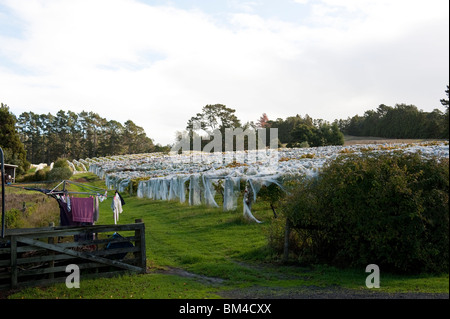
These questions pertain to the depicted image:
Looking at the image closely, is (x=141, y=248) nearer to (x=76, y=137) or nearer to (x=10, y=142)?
(x=10, y=142)

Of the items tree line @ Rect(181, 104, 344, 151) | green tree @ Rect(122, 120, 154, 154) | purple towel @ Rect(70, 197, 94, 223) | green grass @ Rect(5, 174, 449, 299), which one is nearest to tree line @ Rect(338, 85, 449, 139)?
tree line @ Rect(181, 104, 344, 151)

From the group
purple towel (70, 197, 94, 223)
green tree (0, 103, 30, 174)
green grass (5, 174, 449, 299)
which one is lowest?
green grass (5, 174, 449, 299)

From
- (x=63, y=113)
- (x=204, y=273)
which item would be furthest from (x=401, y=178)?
(x=63, y=113)

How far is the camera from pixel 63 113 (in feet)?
343

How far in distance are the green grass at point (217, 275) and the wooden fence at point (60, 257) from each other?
29cm

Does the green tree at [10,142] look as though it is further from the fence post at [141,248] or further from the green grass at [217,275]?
the fence post at [141,248]

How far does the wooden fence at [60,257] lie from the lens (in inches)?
300

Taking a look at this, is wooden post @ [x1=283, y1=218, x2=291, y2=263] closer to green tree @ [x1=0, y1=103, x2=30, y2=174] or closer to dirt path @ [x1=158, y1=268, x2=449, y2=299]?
dirt path @ [x1=158, y1=268, x2=449, y2=299]

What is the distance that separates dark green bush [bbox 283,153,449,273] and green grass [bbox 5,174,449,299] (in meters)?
0.42

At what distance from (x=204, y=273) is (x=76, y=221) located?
4635mm

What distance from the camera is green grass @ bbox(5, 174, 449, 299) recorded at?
718cm

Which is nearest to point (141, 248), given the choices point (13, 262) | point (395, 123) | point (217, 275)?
point (217, 275)

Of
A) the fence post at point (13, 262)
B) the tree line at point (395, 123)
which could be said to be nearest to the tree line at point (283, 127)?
the tree line at point (395, 123)
